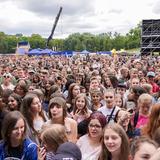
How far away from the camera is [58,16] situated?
76.2 m

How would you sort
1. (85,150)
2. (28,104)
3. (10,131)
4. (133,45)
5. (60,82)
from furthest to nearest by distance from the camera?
(133,45) < (60,82) < (28,104) < (85,150) < (10,131)

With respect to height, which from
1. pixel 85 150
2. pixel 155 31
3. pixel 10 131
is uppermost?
pixel 155 31

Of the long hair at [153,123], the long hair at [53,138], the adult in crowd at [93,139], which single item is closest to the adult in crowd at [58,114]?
the adult in crowd at [93,139]

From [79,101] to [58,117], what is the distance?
1137mm

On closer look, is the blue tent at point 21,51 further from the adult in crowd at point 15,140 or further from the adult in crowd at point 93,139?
the adult in crowd at point 15,140

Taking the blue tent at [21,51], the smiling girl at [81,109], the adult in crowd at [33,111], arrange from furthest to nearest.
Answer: the blue tent at [21,51] → the smiling girl at [81,109] → the adult in crowd at [33,111]

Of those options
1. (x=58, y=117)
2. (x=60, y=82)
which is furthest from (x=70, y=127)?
(x=60, y=82)

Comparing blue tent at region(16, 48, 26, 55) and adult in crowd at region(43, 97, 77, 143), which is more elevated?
blue tent at region(16, 48, 26, 55)

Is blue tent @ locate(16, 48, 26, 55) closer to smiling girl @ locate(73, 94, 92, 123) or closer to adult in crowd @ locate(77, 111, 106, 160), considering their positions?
smiling girl @ locate(73, 94, 92, 123)

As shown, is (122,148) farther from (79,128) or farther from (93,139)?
(79,128)

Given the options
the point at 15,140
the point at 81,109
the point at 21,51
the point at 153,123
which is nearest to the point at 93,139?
the point at 153,123

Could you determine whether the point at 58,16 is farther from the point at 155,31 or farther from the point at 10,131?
the point at 10,131

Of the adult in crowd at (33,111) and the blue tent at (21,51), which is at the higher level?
the blue tent at (21,51)

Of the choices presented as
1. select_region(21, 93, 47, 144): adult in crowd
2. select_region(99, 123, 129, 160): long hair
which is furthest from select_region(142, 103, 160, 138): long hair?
select_region(21, 93, 47, 144): adult in crowd
